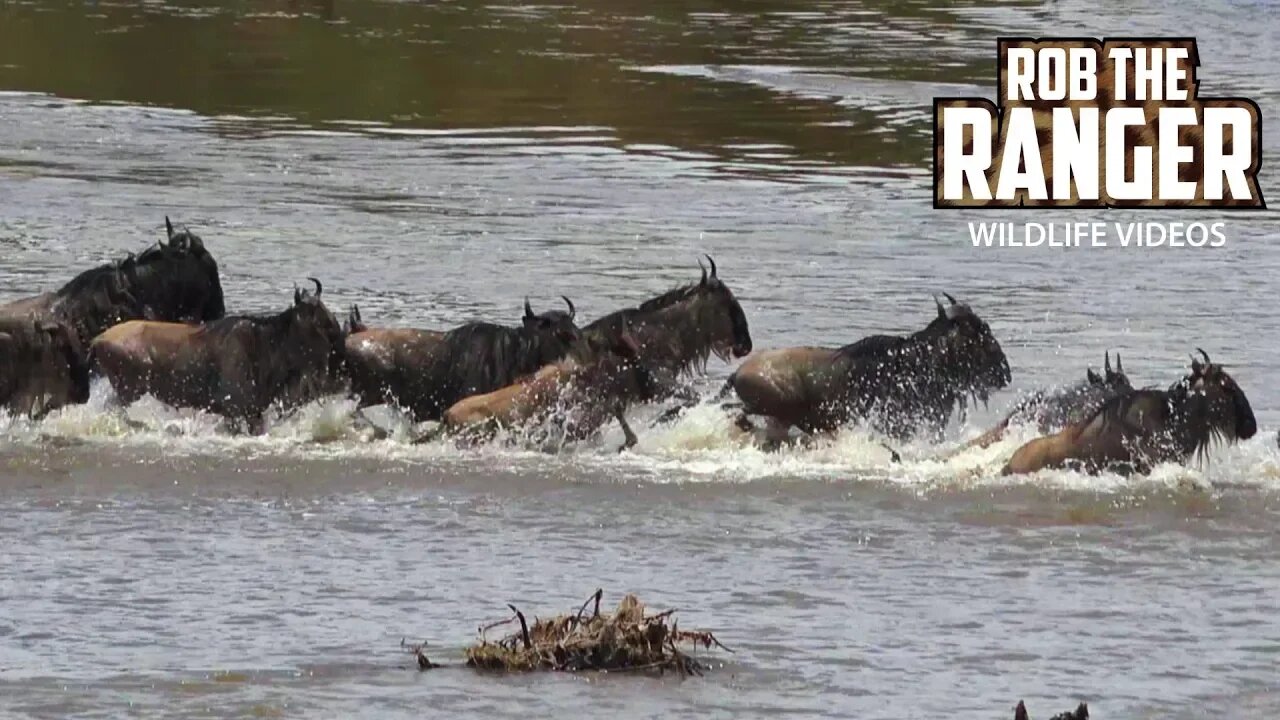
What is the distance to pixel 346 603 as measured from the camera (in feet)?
29.4

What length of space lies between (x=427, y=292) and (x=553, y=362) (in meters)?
4.46

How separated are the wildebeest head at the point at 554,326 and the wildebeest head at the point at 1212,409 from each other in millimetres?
2570

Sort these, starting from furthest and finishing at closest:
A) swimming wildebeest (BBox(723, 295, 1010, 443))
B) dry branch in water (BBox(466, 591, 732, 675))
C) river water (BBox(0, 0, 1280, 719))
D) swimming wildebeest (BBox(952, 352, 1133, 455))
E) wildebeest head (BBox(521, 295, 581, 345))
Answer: wildebeest head (BBox(521, 295, 581, 345)) → swimming wildebeest (BBox(723, 295, 1010, 443)) → swimming wildebeest (BBox(952, 352, 1133, 455)) → river water (BBox(0, 0, 1280, 719)) → dry branch in water (BBox(466, 591, 732, 675))

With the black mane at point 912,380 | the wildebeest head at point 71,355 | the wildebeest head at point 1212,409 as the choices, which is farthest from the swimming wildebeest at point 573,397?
the wildebeest head at point 1212,409

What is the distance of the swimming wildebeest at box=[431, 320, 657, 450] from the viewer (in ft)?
38.1

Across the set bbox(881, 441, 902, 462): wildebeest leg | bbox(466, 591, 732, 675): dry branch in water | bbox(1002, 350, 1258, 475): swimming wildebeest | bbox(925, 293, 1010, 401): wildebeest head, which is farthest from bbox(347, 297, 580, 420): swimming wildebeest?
bbox(466, 591, 732, 675): dry branch in water

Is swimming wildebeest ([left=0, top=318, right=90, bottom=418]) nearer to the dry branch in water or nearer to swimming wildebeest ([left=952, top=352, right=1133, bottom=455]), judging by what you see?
swimming wildebeest ([left=952, top=352, right=1133, bottom=455])

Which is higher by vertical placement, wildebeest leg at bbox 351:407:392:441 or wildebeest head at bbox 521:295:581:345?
wildebeest head at bbox 521:295:581:345

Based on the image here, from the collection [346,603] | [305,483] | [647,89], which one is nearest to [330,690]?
[346,603]

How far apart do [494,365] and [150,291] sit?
1670 mm

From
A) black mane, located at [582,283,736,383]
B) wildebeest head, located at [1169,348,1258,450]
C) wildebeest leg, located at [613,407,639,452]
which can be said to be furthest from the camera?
black mane, located at [582,283,736,383]

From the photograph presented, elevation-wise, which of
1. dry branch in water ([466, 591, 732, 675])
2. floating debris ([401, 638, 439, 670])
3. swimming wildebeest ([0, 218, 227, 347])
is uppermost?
swimming wildebeest ([0, 218, 227, 347])

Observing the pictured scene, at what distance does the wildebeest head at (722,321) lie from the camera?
12.1 meters

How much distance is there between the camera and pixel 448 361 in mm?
11961
